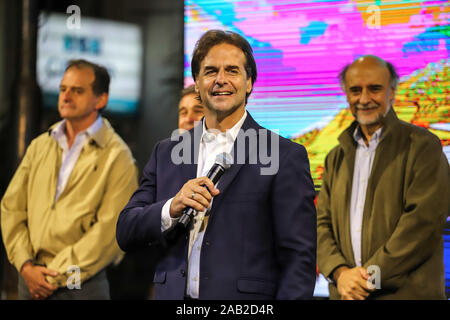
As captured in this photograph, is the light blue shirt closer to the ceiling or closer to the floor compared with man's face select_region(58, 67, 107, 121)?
closer to the floor

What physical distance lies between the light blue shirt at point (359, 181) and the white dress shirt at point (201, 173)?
927mm

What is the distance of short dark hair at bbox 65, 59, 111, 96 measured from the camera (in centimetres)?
389

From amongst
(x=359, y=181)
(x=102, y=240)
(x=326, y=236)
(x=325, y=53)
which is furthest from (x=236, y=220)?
(x=325, y=53)

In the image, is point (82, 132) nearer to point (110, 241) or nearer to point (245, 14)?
point (110, 241)

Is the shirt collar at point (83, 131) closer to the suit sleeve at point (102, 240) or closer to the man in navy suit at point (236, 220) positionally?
the suit sleeve at point (102, 240)

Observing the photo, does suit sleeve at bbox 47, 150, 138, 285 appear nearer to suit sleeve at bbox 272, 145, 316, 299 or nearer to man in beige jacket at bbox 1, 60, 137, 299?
man in beige jacket at bbox 1, 60, 137, 299

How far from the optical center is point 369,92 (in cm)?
323

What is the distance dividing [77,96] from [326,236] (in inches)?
71.1

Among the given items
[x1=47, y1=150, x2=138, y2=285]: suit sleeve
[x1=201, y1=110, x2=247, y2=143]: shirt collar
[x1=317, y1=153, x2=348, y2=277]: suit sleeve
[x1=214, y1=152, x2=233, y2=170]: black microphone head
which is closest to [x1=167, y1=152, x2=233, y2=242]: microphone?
[x1=214, y1=152, x2=233, y2=170]: black microphone head

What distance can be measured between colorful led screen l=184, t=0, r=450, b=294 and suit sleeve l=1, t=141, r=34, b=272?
1222 mm

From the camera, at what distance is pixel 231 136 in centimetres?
249

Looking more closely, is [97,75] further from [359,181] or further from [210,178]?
[210,178]

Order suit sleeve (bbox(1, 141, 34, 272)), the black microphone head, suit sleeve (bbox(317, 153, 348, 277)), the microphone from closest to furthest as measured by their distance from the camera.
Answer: the microphone
the black microphone head
suit sleeve (bbox(317, 153, 348, 277))
suit sleeve (bbox(1, 141, 34, 272))

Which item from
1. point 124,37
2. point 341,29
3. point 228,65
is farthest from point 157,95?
point 228,65
